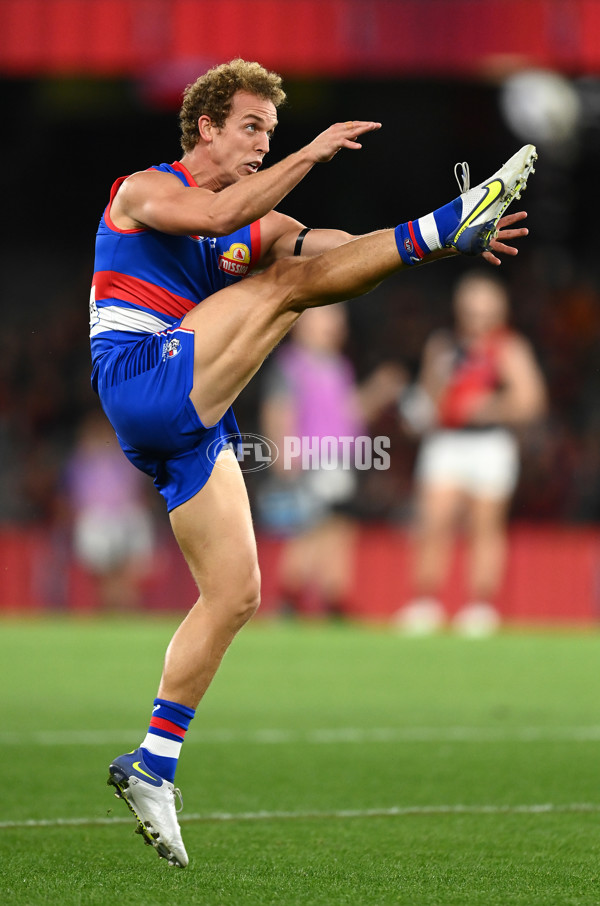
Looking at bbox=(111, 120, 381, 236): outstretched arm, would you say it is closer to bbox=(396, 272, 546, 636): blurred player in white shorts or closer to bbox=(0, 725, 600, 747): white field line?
bbox=(0, 725, 600, 747): white field line

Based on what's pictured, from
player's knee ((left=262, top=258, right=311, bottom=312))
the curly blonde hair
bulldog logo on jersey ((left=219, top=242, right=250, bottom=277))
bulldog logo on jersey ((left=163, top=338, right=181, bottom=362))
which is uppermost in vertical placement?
the curly blonde hair

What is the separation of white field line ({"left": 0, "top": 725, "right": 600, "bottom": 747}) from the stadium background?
18.1 feet

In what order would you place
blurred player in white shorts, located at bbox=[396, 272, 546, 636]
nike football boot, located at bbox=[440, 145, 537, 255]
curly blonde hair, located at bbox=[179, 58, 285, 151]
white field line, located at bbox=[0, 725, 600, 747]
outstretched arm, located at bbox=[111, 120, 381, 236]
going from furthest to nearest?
blurred player in white shorts, located at bbox=[396, 272, 546, 636] < white field line, located at bbox=[0, 725, 600, 747] < curly blonde hair, located at bbox=[179, 58, 285, 151] < nike football boot, located at bbox=[440, 145, 537, 255] < outstretched arm, located at bbox=[111, 120, 381, 236]

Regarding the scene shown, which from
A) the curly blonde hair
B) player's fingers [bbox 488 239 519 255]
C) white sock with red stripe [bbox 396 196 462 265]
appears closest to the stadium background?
player's fingers [bbox 488 239 519 255]

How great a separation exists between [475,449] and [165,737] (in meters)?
6.89

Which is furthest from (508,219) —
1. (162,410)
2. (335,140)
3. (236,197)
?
(162,410)

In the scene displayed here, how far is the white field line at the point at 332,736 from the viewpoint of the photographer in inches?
240

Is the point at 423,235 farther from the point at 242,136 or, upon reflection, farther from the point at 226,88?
the point at 226,88

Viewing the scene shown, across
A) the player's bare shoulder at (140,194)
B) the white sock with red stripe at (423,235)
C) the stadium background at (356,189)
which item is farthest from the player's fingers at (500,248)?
the stadium background at (356,189)

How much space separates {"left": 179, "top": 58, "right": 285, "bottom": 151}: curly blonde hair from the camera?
14.4 feet

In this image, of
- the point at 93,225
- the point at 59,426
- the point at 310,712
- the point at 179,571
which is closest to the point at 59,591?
A: the point at 179,571

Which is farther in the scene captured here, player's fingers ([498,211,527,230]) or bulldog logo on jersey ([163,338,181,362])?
player's fingers ([498,211,527,230])

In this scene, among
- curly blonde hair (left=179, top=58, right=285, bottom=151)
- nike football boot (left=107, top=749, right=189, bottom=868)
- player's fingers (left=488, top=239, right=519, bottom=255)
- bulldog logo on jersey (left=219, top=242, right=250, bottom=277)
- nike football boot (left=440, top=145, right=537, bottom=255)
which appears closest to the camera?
nike football boot (left=107, top=749, right=189, bottom=868)

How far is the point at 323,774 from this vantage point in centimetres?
539
